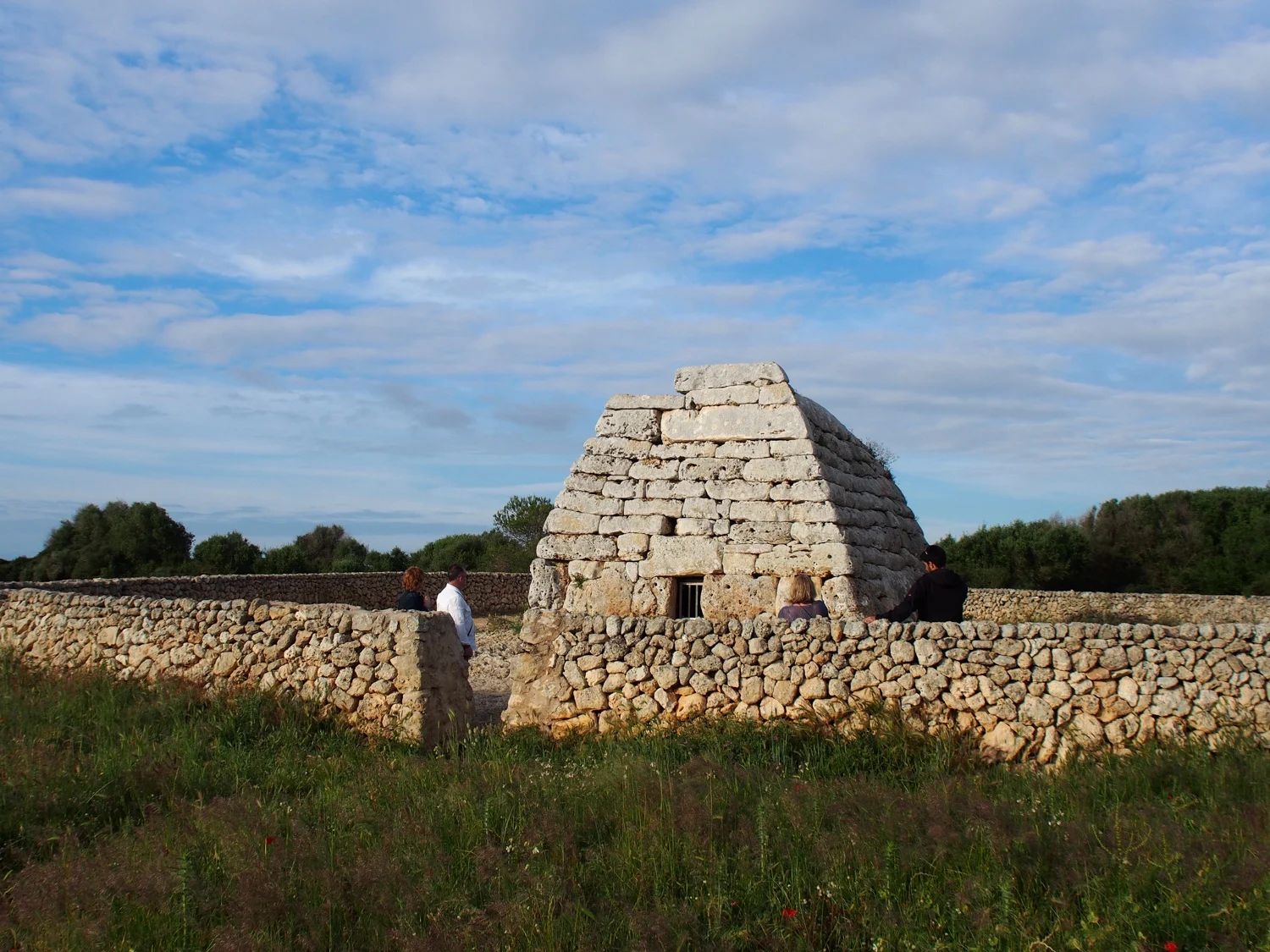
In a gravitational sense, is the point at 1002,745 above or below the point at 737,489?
below

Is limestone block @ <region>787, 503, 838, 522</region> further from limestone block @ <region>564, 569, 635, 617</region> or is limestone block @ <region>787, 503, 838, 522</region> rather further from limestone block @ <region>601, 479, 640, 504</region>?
limestone block @ <region>564, 569, 635, 617</region>

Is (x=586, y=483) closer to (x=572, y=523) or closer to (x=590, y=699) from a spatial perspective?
(x=572, y=523)

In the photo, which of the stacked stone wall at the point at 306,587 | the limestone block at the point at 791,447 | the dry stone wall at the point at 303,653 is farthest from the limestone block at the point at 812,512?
the stacked stone wall at the point at 306,587

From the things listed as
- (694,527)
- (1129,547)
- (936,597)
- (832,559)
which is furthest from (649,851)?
(1129,547)

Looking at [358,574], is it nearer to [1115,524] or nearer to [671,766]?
[671,766]

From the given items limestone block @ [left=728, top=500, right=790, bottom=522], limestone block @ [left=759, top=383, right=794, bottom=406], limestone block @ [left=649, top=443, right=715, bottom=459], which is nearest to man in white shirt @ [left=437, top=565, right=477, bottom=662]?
limestone block @ [left=649, top=443, right=715, bottom=459]

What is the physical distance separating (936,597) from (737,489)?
2.57m

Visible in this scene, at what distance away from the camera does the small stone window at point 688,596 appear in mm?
9992

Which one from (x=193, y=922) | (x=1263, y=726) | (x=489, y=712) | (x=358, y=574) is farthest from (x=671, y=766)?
(x=358, y=574)

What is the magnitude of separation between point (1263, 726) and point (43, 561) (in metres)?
37.0

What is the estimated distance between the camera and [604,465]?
413 inches

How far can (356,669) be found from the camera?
28.4ft

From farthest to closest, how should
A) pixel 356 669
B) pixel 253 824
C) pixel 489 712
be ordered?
pixel 489 712 → pixel 356 669 → pixel 253 824

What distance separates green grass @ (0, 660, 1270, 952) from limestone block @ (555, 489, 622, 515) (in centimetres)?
360
